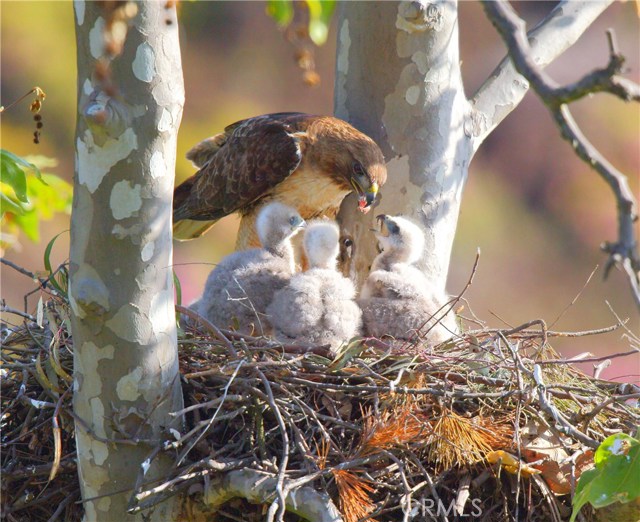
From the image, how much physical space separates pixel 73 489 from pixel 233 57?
270 inches

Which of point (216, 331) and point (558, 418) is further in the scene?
point (216, 331)

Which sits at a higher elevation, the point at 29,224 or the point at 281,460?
the point at 29,224

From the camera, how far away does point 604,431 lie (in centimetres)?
310

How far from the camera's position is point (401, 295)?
3.64m

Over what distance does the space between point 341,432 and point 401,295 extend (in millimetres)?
837

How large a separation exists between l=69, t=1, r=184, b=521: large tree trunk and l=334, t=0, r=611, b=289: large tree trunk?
171 cm

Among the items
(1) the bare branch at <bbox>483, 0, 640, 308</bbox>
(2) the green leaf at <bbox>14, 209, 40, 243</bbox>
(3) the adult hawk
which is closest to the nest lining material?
(1) the bare branch at <bbox>483, 0, 640, 308</bbox>

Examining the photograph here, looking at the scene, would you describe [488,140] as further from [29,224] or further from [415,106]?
[29,224]

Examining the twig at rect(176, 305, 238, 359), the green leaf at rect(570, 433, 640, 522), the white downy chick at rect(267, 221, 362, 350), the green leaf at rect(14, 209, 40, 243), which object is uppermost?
the green leaf at rect(14, 209, 40, 243)

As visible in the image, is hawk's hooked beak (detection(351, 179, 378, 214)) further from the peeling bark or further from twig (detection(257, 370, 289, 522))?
twig (detection(257, 370, 289, 522))

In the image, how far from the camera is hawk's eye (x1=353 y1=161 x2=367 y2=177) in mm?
4238

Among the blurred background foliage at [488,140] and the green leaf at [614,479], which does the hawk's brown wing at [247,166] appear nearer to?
the green leaf at [614,479]

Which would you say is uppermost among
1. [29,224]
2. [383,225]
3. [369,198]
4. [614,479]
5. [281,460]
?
[29,224]

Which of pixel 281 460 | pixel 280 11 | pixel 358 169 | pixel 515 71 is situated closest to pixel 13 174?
pixel 280 11
